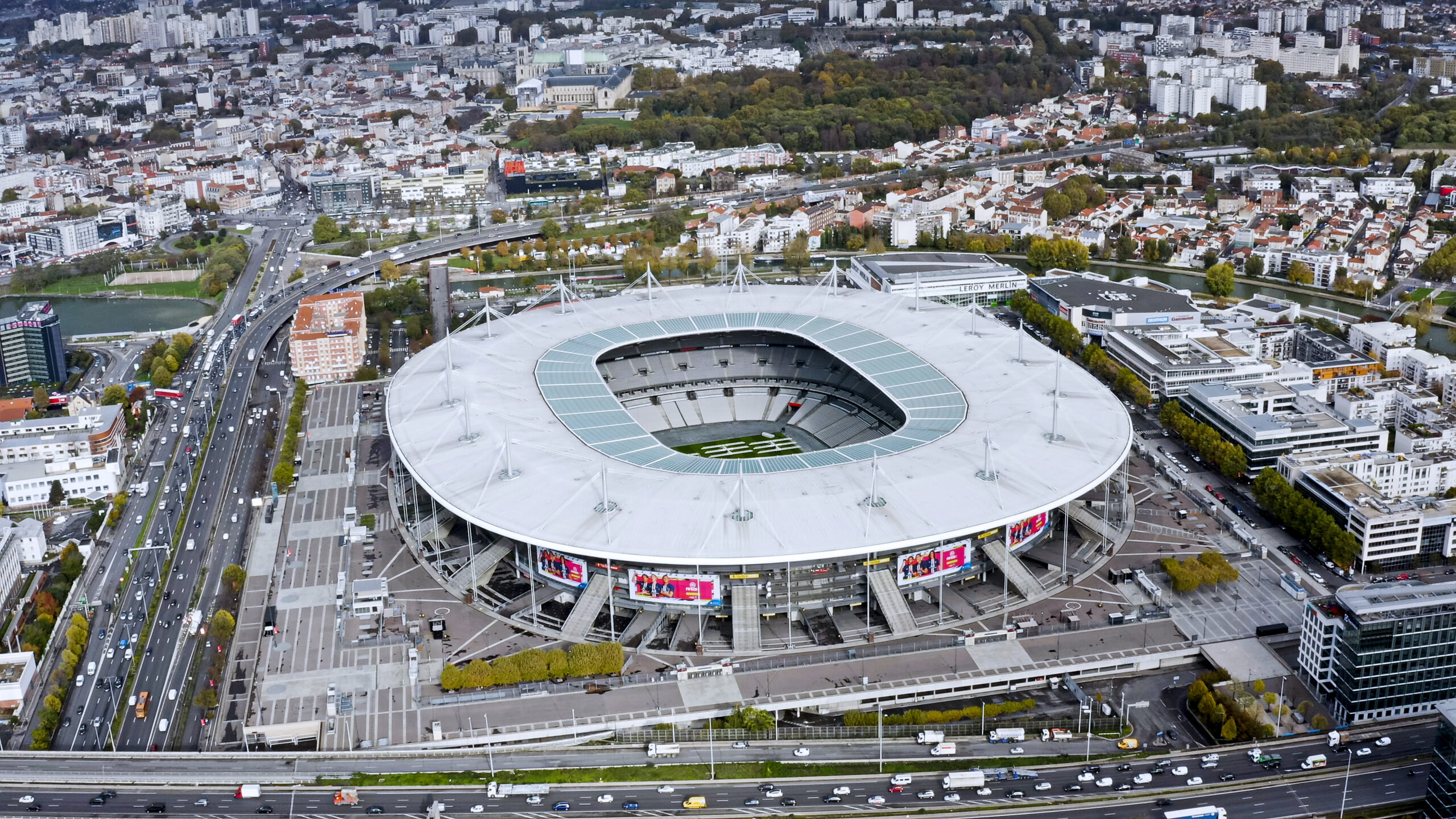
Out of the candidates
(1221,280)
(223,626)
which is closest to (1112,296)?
(1221,280)

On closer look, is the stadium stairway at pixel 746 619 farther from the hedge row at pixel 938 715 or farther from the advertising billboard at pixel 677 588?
the hedge row at pixel 938 715

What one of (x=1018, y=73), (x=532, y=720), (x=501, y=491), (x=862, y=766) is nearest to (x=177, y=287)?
(x=501, y=491)

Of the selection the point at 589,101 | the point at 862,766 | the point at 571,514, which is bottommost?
the point at 862,766

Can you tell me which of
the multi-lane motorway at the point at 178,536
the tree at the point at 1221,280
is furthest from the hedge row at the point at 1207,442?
the multi-lane motorway at the point at 178,536

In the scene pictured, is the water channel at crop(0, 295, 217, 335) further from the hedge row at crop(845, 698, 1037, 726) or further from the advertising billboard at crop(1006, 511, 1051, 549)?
the hedge row at crop(845, 698, 1037, 726)

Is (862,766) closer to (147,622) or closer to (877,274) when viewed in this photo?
(147,622)

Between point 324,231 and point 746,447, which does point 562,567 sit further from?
point 324,231
